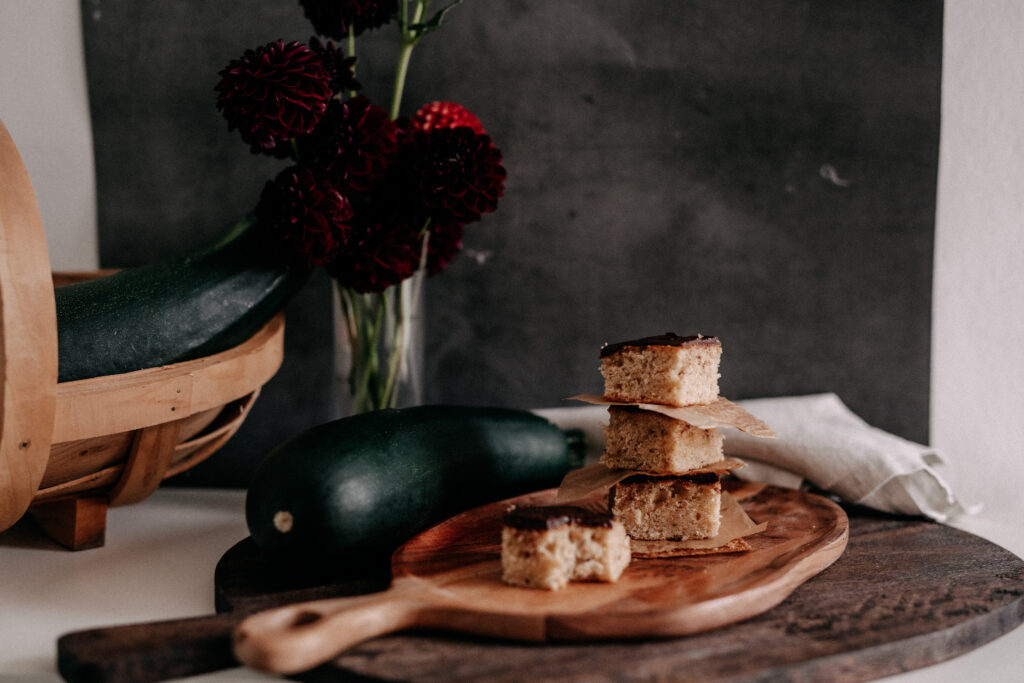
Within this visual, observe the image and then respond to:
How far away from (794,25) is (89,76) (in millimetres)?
1215

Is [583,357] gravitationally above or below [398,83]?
below

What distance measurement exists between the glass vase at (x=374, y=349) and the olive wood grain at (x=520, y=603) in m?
0.31

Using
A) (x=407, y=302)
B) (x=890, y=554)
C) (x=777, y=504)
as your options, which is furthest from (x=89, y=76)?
(x=890, y=554)

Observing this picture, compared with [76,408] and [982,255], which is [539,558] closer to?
[76,408]

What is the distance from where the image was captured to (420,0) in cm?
110

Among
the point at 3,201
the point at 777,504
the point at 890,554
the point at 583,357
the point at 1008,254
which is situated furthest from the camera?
the point at 583,357

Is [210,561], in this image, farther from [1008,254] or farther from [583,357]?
[1008,254]

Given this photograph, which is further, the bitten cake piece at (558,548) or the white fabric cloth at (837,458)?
the white fabric cloth at (837,458)

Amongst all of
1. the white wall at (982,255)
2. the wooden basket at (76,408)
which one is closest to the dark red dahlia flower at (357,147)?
the wooden basket at (76,408)

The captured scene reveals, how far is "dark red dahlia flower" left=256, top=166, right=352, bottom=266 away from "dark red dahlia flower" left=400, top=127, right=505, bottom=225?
0.11 m

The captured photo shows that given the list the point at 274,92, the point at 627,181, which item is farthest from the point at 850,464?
the point at 274,92

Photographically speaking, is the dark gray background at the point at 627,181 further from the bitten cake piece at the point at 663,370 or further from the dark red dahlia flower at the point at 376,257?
the bitten cake piece at the point at 663,370

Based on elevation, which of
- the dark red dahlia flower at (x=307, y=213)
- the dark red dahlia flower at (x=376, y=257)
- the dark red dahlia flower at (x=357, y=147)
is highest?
the dark red dahlia flower at (x=357, y=147)

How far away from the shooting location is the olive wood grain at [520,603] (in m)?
0.64
